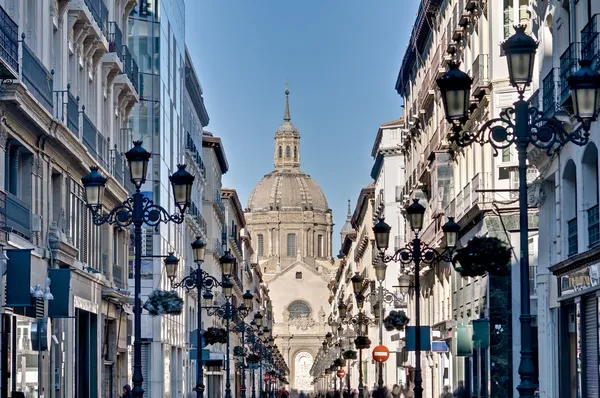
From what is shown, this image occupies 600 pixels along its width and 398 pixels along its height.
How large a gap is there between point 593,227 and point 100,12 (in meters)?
16.4

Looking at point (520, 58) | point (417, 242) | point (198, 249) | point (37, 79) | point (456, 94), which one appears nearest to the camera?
point (520, 58)

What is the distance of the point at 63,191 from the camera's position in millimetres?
32000

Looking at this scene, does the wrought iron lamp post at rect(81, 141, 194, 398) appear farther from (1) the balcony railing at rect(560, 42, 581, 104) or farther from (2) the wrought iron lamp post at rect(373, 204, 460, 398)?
(1) the balcony railing at rect(560, 42, 581, 104)

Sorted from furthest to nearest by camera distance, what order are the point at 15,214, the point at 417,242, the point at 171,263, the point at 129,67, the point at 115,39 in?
the point at 129,67 → the point at 115,39 → the point at 171,263 → the point at 417,242 → the point at 15,214

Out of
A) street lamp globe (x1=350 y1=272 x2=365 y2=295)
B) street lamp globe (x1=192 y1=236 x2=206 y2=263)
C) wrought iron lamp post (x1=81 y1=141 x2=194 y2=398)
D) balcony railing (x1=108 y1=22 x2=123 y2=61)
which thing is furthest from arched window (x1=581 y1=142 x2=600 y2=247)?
balcony railing (x1=108 y1=22 x2=123 y2=61)

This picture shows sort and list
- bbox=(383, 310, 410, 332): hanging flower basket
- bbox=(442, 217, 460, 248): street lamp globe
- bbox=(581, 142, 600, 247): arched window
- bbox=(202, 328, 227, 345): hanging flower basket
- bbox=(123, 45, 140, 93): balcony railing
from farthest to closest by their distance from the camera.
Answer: bbox=(202, 328, 227, 345): hanging flower basket, bbox=(383, 310, 410, 332): hanging flower basket, bbox=(123, 45, 140, 93): balcony railing, bbox=(442, 217, 460, 248): street lamp globe, bbox=(581, 142, 600, 247): arched window

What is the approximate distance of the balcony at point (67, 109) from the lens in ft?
101

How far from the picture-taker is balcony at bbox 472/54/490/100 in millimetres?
43125

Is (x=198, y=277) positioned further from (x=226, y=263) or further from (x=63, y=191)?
(x=63, y=191)

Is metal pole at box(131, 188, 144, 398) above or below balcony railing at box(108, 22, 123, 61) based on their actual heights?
below

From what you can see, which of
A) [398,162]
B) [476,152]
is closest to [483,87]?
[476,152]

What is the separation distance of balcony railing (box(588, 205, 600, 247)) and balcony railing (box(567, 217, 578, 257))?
1.47 m

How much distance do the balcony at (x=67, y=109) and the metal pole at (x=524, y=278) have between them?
14532 mm

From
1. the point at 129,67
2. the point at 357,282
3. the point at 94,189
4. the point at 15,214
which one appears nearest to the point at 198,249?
the point at 15,214
